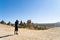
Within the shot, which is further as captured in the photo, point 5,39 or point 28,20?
point 28,20

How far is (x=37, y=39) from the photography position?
12000mm

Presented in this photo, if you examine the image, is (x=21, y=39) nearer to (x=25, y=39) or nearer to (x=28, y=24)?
(x=25, y=39)

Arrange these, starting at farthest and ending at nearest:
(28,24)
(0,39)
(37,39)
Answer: (28,24) → (37,39) → (0,39)

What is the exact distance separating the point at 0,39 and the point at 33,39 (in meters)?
3.20

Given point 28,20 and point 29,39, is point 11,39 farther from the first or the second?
point 28,20

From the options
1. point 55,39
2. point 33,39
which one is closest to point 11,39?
point 33,39

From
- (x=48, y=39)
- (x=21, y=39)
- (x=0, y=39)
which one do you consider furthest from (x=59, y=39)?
(x=0, y=39)

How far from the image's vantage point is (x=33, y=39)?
1187cm

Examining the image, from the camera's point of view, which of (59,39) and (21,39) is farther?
(59,39)

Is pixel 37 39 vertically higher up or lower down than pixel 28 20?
lower down

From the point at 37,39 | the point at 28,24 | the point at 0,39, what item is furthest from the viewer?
the point at 28,24

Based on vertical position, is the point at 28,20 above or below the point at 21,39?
above

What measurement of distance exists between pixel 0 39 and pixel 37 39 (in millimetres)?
3624

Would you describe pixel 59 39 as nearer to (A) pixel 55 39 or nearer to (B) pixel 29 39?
(A) pixel 55 39
